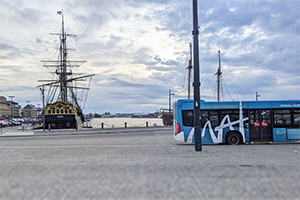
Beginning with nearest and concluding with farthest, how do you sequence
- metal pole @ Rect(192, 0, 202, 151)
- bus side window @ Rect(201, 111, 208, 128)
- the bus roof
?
metal pole @ Rect(192, 0, 202, 151) < the bus roof < bus side window @ Rect(201, 111, 208, 128)

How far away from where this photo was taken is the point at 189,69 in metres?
55.4

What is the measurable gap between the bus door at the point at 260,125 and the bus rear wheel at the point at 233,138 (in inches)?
26.4

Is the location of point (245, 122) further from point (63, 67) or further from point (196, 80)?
point (63, 67)

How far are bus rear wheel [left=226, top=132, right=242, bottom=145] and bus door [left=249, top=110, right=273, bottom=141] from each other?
67 centimetres

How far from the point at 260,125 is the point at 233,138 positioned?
1.71m

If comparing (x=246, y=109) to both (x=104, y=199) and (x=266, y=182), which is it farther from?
(x=104, y=199)

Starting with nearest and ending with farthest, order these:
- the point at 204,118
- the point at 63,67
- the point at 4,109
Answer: the point at 204,118
the point at 63,67
the point at 4,109

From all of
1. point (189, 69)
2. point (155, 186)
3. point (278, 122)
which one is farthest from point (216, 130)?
point (189, 69)

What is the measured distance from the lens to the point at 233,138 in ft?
49.6

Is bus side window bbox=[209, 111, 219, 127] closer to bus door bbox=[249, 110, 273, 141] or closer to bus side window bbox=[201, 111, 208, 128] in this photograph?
bus side window bbox=[201, 111, 208, 128]

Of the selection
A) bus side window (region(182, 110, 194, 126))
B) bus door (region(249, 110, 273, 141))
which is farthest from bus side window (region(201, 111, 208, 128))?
bus door (region(249, 110, 273, 141))

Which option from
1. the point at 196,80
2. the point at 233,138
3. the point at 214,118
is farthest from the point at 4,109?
the point at 196,80

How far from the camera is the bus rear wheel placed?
49.3ft

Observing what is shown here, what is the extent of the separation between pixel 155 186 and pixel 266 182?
7.62 feet
